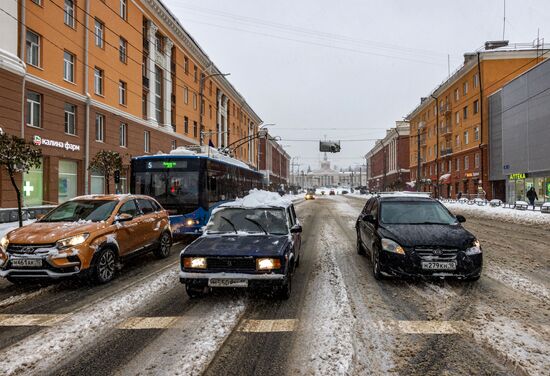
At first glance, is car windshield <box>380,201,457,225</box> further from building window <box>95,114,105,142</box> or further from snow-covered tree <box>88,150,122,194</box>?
building window <box>95,114,105,142</box>

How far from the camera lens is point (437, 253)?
6324 millimetres

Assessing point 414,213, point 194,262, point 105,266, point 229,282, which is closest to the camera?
point 229,282

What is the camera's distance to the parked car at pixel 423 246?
6.32 metres

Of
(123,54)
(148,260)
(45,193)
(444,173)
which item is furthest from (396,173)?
(148,260)

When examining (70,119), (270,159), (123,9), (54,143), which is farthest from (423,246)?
(270,159)

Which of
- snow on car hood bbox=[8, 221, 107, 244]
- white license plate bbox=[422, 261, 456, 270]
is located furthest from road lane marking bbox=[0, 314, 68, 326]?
white license plate bbox=[422, 261, 456, 270]

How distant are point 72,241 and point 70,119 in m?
17.8

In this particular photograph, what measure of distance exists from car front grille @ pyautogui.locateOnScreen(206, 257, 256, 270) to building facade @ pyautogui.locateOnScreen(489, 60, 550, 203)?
32827 mm

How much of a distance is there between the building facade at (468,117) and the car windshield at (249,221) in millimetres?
36529

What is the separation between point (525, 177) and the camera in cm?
3347

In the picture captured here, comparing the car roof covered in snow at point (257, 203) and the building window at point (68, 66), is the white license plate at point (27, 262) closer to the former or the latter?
the car roof covered in snow at point (257, 203)

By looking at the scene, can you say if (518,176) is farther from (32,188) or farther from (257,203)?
(32,188)

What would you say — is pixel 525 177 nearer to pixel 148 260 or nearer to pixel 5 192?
pixel 148 260

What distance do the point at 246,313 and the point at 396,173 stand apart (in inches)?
3337
